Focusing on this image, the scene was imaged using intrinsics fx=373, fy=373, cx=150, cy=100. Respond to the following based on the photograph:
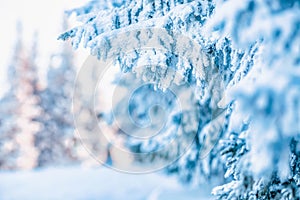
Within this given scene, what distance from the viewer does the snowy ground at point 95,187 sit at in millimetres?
8227

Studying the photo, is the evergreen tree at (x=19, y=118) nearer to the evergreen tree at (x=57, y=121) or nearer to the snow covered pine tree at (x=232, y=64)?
Answer: the evergreen tree at (x=57, y=121)

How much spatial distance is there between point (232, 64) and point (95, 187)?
20.8 feet

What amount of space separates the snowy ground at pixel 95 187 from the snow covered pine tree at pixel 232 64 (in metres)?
2.46

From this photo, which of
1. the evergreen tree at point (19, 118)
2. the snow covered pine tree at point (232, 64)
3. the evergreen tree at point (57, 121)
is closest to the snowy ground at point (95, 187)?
the snow covered pine tree at point (232, 64)

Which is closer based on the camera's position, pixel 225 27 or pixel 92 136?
pixel 225 27

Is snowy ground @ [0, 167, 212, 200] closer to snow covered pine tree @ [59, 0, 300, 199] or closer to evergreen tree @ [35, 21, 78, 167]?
snow covered pine tree @ [59, 0, 300, 199]

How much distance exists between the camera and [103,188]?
28.7 feet

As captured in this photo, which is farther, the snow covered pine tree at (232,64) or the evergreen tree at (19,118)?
the evergreen tree at (19,118)

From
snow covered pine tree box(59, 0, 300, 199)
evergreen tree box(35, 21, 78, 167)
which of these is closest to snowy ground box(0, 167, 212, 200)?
snow covered pine tree box(59, 0, 300, 199)

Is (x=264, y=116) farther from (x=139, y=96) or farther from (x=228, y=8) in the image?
(x=139, y=96)

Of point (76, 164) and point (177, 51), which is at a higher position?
point (76, 164)

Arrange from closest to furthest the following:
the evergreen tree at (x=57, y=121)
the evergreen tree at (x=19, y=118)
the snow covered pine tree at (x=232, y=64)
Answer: the snow covered pine tree at (x=232, y=64) < the evergreen tree at (x=19, y=118) < the evergreen tree at (x=57, y=121)

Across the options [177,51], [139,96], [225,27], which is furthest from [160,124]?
[225,27]

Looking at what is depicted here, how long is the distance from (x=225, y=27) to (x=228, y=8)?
9 centimetres
